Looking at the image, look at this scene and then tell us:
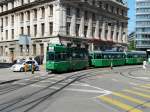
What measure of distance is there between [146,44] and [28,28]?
2622 inches

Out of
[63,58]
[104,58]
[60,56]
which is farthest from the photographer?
[104,58]

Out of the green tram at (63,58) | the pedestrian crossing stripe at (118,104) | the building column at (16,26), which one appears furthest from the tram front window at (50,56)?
the building column at (16,26)

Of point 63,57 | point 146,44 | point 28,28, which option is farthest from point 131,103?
point 146,44

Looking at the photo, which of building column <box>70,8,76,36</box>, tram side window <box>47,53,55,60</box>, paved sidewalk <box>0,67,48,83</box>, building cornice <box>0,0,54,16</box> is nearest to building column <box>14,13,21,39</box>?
building cornice <box>0,0,54,16</box>

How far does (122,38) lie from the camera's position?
3408 inches

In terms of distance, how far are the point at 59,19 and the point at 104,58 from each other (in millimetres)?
15284

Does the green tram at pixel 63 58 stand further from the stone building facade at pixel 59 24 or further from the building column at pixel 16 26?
the building column at pixel 16 26

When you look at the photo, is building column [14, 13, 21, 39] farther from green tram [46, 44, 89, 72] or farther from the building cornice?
green tram [46, 44, 89, 72]

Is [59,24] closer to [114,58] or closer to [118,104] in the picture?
[114,58]

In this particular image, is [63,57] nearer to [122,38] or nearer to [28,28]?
[28,28]

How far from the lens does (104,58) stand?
50.5 metres

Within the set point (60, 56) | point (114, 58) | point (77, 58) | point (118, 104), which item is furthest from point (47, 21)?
point (118, 104)

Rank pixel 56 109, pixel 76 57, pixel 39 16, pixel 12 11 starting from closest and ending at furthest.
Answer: pixel 56 109
pixel 76 57
pixel 39 16
pixel 12 11

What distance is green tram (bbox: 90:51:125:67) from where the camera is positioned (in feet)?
160
